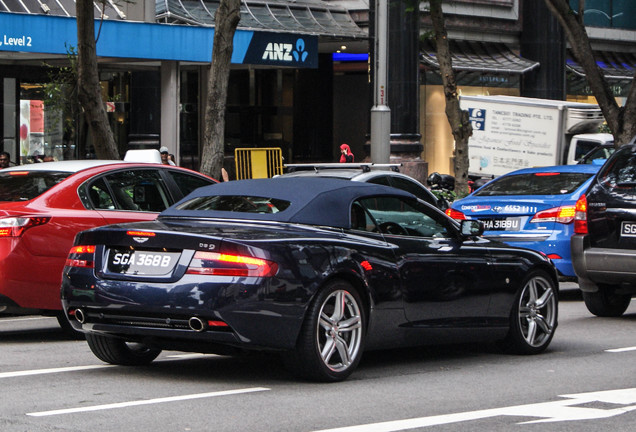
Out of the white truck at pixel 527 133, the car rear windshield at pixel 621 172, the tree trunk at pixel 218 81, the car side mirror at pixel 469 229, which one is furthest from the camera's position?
the white truck at pixel 527 133

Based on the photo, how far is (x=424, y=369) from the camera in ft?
28.8

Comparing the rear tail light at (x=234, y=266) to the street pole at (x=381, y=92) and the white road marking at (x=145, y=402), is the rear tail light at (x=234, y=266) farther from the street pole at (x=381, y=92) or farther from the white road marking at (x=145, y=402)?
the street pole at (x=381, y=92)

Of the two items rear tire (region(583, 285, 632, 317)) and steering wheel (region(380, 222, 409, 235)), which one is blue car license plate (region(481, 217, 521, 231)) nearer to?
rear tire (region(583, 285, 632, 317))

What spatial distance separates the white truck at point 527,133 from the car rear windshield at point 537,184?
46.7 feet

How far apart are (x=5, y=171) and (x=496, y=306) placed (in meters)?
4.71

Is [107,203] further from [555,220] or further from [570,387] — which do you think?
[555,220]

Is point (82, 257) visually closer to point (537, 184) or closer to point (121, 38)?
point (537, 184)

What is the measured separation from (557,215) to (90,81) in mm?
7320

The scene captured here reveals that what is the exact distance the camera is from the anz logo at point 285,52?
91.8ft

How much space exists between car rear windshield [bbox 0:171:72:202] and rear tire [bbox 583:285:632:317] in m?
5.64

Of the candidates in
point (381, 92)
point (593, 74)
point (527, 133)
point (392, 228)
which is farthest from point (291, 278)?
point (527, 133)

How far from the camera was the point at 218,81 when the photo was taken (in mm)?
18016

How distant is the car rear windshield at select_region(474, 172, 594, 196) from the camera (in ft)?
47.0

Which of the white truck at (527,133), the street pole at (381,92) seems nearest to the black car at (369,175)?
the street pole at (381,92)
